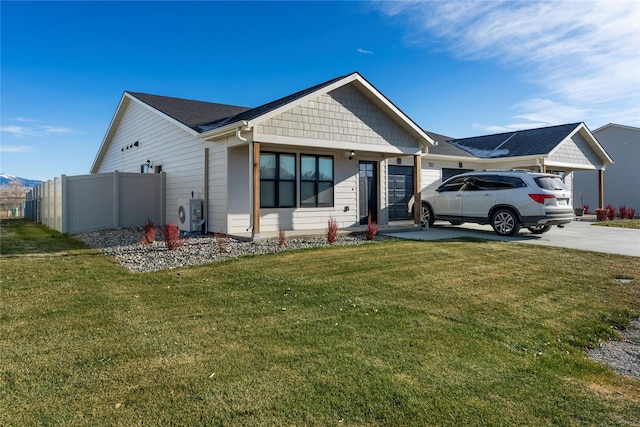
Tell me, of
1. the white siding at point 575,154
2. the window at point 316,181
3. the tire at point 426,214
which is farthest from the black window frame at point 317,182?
the white siding at point 575,154

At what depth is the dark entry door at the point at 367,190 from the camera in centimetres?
1360

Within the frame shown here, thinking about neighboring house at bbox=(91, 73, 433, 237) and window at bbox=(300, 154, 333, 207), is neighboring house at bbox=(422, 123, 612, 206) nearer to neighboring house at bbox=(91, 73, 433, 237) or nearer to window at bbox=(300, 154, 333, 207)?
neighboring house at bbox=(91, 73, 433, 237)

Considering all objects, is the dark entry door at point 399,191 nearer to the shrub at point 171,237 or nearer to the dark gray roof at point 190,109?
the dark gray roof at point 190,109

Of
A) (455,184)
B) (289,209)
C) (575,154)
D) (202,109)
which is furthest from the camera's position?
(575,154)

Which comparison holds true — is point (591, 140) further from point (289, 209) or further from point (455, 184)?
point (289, 209)

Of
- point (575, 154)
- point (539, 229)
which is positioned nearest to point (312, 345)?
point (539, 229)

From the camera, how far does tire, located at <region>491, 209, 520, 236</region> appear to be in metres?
11.1

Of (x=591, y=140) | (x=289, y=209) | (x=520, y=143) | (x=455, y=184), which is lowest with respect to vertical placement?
(x=289, y=209)

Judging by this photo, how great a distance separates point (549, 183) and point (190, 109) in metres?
12.3

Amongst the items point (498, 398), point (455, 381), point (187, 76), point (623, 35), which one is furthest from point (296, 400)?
point (187, 76)

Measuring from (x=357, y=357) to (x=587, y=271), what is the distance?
545 cm

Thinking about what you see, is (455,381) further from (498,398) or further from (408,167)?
(408,167)

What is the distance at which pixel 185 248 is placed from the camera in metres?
8.81

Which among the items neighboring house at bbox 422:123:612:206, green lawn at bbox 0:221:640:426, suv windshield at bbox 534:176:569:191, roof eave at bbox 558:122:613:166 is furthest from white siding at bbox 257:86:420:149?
roof eave at bbox 558:122:613:166
